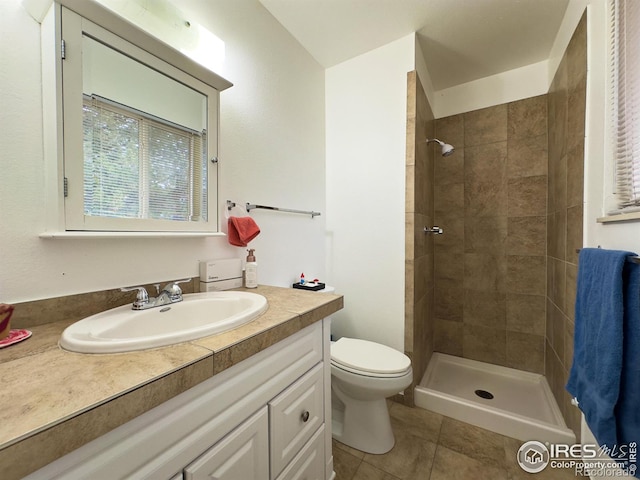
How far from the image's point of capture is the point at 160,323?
0.88 m

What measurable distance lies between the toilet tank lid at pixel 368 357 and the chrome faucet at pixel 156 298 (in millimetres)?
882

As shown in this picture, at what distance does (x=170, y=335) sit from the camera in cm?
61

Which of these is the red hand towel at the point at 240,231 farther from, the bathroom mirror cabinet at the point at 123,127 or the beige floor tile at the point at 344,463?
the beige floor tile at the point at 344,463

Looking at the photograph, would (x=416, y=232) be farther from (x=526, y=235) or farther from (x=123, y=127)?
(x=123, y=127)

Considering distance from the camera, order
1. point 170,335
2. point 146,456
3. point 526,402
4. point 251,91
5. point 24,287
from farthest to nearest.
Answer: point 526,402 → point 251,91 → point 24,287 → point 170,335 → point 146,456

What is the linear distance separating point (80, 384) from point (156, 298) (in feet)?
1.58

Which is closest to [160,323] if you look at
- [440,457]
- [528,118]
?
[440,457]

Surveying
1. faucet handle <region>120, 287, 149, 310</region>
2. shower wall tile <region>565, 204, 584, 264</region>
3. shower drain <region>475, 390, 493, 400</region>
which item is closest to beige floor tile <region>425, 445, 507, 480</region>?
shower drain <region>475, 390, 493, 400</region>

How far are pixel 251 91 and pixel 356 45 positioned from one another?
93 centimetres

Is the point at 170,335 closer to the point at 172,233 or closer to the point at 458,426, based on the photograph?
the point at 172,233

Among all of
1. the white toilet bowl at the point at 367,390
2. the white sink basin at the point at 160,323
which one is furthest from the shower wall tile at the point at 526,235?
the white sink basin at the point at 160,323

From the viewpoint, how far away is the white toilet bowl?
1.29 meters

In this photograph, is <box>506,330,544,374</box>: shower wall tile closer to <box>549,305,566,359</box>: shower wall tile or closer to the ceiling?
<box>549,305,566,359</box>: shower wall tile

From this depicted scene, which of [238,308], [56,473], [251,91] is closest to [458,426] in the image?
[238,308]
